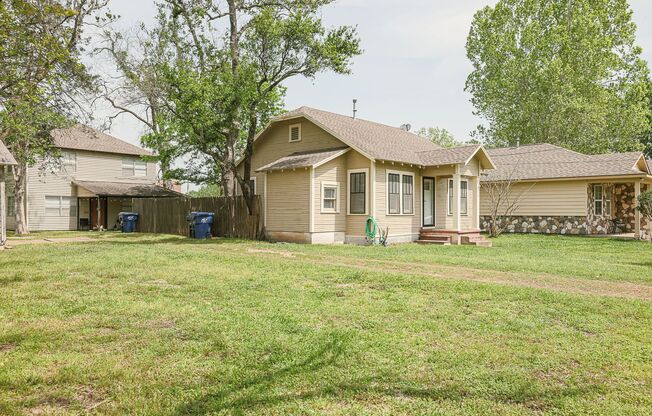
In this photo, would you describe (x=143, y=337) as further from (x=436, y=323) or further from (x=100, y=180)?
(x=100, y=180)

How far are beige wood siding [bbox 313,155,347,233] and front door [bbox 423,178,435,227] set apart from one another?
3821mm

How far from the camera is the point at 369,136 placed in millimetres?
20359

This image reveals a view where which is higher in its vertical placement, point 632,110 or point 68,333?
point 632,110

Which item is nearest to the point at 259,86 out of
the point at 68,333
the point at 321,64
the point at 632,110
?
the point at 321,64

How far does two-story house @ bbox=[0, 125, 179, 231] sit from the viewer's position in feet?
93.7

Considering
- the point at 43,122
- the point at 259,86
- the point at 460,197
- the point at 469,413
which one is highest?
the point at 259,86

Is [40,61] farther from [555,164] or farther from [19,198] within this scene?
[555,164]

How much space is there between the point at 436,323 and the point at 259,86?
14.6 metres

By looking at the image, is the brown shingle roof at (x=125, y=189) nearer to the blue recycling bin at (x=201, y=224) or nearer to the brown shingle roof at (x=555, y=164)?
the blue recycling bin at (x=201, y=224)

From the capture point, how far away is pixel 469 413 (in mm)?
3314

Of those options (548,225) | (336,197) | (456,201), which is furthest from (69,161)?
(548,225)

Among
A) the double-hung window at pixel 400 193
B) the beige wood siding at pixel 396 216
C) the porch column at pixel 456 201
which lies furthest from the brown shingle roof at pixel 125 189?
the porch column at pixel 456 201

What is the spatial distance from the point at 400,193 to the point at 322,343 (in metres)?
14.2

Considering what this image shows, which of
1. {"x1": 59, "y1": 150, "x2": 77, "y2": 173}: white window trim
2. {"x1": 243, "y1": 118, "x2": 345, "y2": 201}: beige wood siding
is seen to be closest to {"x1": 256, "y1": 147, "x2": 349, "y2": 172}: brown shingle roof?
{"x1": 243, "y1": 118, "x2": 345, "y2": 201}: beige wood siding
